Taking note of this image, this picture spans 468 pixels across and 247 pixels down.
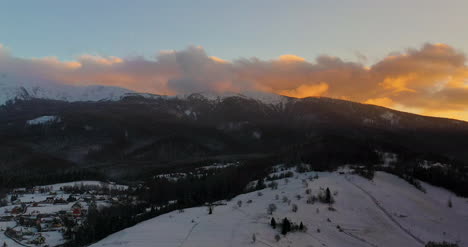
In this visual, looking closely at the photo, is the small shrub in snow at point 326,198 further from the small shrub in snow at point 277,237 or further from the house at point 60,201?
the house at point 60,201

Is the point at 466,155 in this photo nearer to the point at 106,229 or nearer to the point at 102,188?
the point at 102,188

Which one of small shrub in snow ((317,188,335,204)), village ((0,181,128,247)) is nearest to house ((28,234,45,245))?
village ((0,181,128,247))

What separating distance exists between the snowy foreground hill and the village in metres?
37.4

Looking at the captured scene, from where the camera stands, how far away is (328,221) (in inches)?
1267

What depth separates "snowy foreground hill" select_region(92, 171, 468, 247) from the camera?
28.1 m

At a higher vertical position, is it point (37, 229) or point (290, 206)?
point (290, 206)

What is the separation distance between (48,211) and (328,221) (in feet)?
286

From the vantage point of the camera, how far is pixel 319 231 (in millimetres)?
29062

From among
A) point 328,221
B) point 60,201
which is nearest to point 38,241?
point 60,201

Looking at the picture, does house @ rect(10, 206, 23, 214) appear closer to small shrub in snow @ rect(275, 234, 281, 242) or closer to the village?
the village

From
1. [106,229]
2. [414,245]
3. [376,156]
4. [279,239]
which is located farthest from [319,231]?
[376,156]

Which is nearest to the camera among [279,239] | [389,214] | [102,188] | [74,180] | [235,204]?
[279,239]

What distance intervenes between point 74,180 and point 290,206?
143 meters

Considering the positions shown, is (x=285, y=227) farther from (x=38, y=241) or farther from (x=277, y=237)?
(x=38, y=241)
